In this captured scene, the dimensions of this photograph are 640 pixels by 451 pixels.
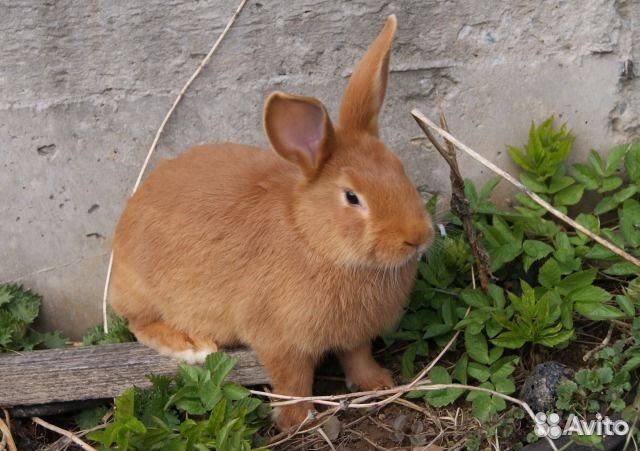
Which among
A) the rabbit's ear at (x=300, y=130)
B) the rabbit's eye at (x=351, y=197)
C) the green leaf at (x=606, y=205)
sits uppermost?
the rabbit's ear at (x=300, y=130)

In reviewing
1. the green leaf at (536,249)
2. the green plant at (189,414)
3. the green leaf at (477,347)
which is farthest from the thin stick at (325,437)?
the green leaf at (536,249)

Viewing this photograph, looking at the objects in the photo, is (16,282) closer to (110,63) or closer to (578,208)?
(110,63)

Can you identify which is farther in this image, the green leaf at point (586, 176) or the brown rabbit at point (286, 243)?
the green leaf at point (586, 176)

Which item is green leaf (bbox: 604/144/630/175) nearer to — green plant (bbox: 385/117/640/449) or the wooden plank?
green plant (bbox: 385/117/640/449)

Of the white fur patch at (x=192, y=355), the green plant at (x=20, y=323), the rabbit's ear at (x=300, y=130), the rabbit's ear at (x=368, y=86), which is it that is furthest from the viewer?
the green plant at (x=20, y=323)

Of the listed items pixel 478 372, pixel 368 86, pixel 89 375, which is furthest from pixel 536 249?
pixel 89 375

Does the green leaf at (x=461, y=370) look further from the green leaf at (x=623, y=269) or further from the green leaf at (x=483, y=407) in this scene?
the green leaf at (x=623, y=269)

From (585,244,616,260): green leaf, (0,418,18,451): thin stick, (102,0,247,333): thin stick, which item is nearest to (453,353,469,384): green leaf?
(585,244,616,260): green leaf
